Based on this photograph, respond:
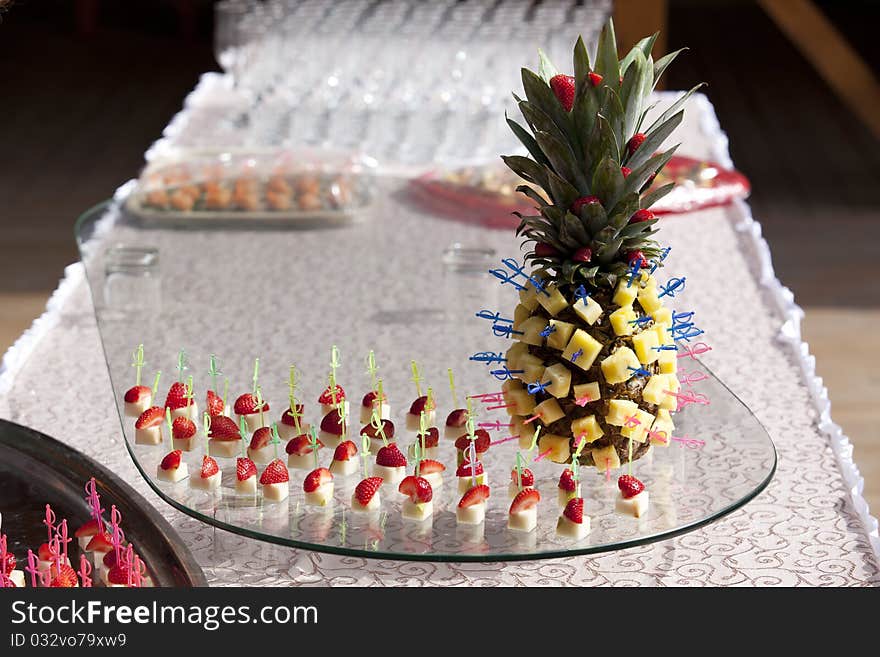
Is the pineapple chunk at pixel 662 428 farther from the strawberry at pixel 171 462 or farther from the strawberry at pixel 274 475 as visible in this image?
the strawberry at pixel 171 462

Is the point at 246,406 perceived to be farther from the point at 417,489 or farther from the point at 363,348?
the point at 363,348

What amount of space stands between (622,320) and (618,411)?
9 cm

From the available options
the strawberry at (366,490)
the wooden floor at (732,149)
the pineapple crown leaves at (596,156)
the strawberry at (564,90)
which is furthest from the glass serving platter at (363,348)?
the wooden floor at (732,149)

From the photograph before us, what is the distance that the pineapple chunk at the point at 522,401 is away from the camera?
52.6 inches

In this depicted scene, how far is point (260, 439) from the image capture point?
137cm

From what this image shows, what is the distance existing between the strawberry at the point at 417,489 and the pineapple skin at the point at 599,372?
14 centimetres

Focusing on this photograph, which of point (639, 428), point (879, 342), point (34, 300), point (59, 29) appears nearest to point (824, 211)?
point (879, 342)

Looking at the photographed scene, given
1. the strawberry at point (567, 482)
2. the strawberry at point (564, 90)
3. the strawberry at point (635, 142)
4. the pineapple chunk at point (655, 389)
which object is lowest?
the strawberry at point (567, 482)

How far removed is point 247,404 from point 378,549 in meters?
0.31

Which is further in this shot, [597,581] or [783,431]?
[783,431]

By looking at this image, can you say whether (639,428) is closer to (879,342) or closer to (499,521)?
(499,521)

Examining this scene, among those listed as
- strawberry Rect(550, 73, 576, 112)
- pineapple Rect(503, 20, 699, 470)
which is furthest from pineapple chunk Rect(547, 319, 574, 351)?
strawberry Rect(550, 73, 576, 112)

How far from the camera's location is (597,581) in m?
1.23

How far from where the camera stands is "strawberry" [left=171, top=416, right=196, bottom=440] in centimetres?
140
